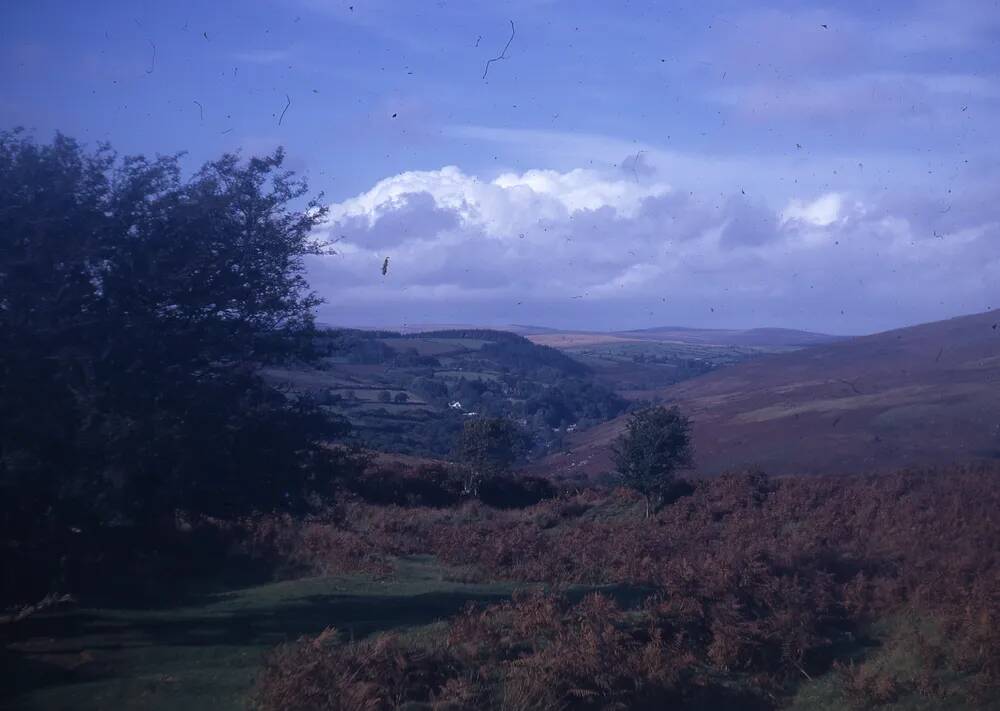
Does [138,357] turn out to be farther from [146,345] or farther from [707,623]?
[707,623]

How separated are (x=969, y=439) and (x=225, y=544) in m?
25.7

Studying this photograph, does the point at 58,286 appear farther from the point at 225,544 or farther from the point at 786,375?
the point at 786,375

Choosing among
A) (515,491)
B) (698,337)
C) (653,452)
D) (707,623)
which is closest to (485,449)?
(515,491)

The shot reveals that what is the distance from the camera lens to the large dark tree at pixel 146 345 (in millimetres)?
10641

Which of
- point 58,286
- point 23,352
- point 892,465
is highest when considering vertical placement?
point 58,286

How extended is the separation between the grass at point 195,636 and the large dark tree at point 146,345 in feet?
4.58

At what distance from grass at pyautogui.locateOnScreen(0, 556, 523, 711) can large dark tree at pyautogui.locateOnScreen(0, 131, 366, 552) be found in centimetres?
139

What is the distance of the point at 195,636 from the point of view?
37.3ft

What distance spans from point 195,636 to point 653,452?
17419 mm

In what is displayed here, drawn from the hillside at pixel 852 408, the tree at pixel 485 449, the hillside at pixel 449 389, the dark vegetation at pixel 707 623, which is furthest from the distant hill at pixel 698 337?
the dark vegetation at pixel 707 623

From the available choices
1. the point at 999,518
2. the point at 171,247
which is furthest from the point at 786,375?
the point at 171,247

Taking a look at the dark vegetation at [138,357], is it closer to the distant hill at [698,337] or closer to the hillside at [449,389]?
the hillside at [449,389]

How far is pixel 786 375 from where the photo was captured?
5516 centimetres

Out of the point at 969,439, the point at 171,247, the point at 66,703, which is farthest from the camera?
the point at 969,439
